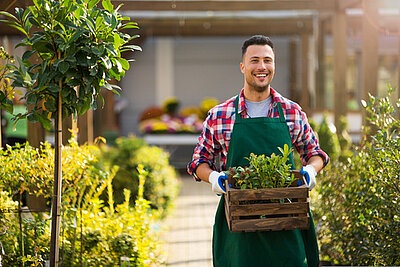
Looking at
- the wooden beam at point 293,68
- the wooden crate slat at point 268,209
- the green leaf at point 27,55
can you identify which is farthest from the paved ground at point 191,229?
the wooden beam at point 293,68

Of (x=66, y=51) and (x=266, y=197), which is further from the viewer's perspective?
(x=66, y=51)

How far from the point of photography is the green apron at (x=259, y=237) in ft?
7.43

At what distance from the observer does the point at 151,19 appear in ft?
31.7

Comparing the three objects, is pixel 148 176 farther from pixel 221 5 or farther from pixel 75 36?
pixel 75 36

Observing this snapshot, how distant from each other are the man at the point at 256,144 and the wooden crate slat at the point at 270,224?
148 millimetres

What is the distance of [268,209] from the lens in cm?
211

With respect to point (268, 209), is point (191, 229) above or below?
below

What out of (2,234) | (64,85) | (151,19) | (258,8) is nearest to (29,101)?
(64,85)

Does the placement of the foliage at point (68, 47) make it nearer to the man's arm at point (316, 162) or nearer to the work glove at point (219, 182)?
the work glove at point (219, 182)

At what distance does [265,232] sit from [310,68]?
7.83m

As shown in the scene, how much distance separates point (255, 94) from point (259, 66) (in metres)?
0.14

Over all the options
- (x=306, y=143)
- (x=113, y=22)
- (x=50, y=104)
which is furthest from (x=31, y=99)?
(x=306, y=143)

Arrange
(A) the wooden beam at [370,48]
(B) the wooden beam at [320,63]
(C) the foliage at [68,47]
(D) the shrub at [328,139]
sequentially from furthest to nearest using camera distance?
1. (B) the wooden beam at [320,63]
2. (D) the shrub at [328,139]
3. (A) the wooden beam at [370,48]
4. (C) the foliage at [68,47]

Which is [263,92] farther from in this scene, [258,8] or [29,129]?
[258,8]
